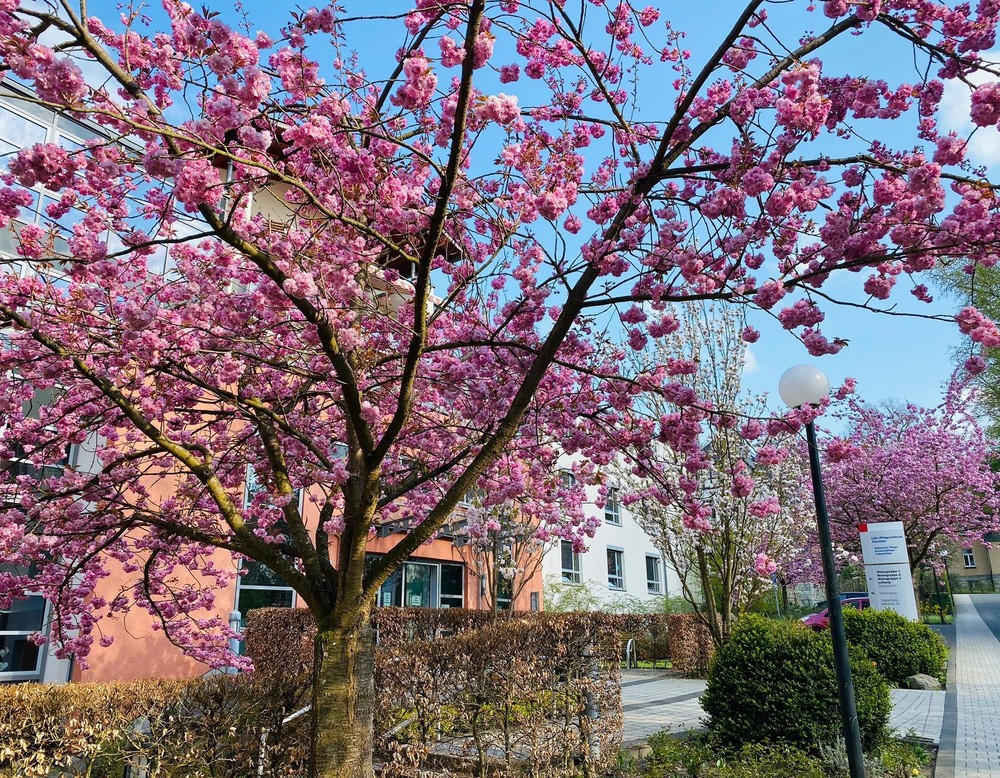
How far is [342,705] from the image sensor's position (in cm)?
409

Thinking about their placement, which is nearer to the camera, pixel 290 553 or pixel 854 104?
pixel 854 104

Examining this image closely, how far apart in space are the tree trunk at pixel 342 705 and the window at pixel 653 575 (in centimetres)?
2902

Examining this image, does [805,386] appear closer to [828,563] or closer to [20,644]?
[828,563]

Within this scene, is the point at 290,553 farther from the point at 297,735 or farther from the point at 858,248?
the point at 858,248

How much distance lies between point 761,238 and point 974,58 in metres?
1.34

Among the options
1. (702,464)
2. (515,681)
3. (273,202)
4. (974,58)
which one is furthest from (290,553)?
(273,202)

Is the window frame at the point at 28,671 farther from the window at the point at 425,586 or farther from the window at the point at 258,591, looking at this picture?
the window at the point at 425,586


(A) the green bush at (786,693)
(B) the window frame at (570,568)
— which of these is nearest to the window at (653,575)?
(B) the window frame at (570,568)

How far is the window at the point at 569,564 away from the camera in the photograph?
25047 mm

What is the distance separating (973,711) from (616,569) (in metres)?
19.2

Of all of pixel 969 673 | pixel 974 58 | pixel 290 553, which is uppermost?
pixel 974 58

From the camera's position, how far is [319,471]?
5371 millimetres

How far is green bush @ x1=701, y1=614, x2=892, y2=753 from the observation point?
663 cm

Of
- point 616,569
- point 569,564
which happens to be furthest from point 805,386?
point 616,569
